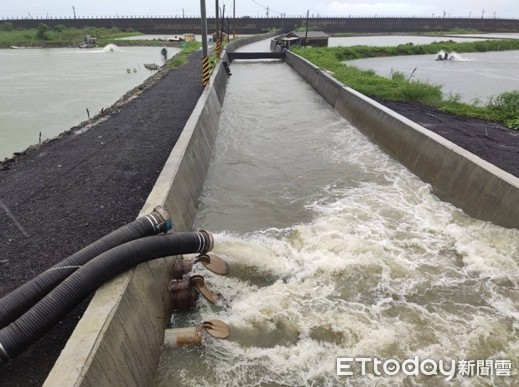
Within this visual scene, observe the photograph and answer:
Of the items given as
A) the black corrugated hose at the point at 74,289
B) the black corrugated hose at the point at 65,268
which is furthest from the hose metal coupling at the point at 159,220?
the black corrugated hose at the point at 74,289

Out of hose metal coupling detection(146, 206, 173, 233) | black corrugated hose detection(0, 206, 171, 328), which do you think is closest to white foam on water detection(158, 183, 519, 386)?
hose metal coupling detection(146, 206, 173, 233)

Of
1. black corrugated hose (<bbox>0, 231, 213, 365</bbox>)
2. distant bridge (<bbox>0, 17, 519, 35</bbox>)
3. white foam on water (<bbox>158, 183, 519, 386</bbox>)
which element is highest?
distant bridge (<bbox>0, 17, 519, 35</bbox>)

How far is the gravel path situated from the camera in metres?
4.44

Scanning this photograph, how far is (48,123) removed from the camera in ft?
52.7

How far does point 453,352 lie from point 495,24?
125m

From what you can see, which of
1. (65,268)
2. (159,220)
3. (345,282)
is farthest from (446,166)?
(65,268)

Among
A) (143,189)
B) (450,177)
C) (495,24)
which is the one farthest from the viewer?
(495,24)

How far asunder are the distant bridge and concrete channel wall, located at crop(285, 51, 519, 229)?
80.9 m

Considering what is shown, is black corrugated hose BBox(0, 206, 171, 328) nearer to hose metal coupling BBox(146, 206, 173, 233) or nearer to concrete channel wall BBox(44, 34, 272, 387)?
hose metal coupling BBox(146, 206, 173, 233)

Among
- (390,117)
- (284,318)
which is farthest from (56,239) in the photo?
(390,117)

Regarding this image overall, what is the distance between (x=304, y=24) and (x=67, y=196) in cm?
9879

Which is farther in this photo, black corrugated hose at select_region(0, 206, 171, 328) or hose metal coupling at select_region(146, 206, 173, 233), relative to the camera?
hose metal coupling at select_region(146, 206, 173, 233)

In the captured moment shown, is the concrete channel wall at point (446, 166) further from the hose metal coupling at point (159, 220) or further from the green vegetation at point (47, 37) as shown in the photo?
the green vegetation at point (47, 37)

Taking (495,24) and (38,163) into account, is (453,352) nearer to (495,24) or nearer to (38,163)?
(38,163)
